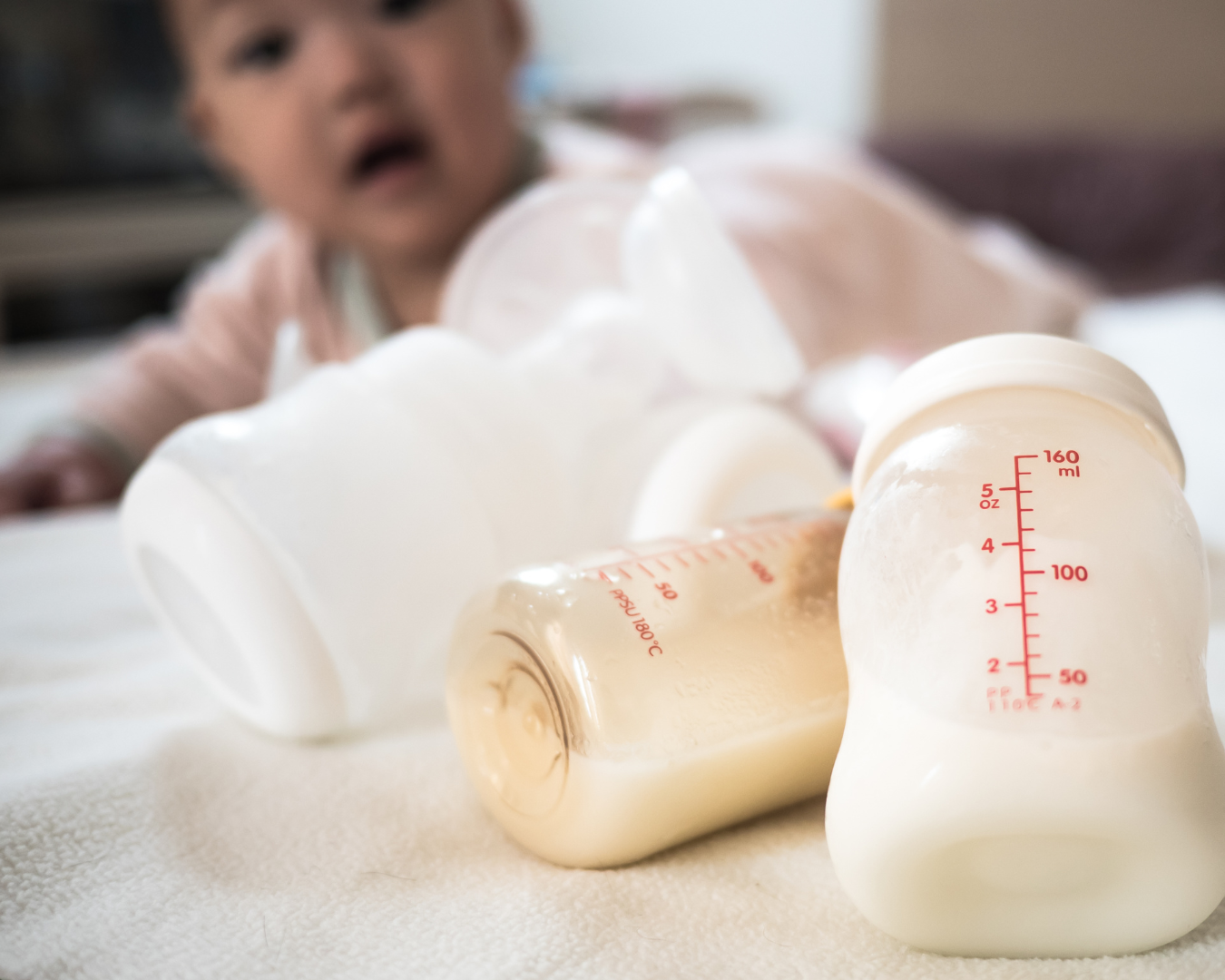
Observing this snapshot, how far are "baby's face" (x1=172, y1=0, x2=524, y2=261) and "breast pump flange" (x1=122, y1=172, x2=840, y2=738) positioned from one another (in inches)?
17.6

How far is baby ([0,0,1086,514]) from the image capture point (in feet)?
3.16

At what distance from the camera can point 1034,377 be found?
33cm

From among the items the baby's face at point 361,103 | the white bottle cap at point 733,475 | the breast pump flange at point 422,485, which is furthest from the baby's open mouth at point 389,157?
the white bottle cap at point 733,475

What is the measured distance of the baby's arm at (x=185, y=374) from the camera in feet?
3.19

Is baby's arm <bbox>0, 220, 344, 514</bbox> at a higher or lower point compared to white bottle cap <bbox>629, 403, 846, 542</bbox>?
lower

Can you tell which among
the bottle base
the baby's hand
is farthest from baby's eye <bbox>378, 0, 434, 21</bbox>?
the bottle base

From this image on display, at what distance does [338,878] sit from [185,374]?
3.12 feet

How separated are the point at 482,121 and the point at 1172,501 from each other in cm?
84

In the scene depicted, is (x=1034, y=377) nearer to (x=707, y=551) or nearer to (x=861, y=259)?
(x=707, y=551)

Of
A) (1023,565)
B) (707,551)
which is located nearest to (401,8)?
(707,551)

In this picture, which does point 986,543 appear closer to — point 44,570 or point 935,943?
point 935,943

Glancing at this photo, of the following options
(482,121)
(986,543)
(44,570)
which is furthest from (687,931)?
(482,121)

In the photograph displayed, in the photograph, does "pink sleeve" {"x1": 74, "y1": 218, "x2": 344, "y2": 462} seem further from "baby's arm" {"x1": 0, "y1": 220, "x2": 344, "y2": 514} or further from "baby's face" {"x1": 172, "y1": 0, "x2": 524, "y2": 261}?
"baby's face" {"x1": 172, "y1": 0, "x2": 524, "y2": 261}

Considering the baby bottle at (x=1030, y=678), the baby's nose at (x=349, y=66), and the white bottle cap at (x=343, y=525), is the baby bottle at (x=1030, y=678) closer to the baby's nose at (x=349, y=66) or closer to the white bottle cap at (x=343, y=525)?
the white bottle cap at (x=343, y=525)
